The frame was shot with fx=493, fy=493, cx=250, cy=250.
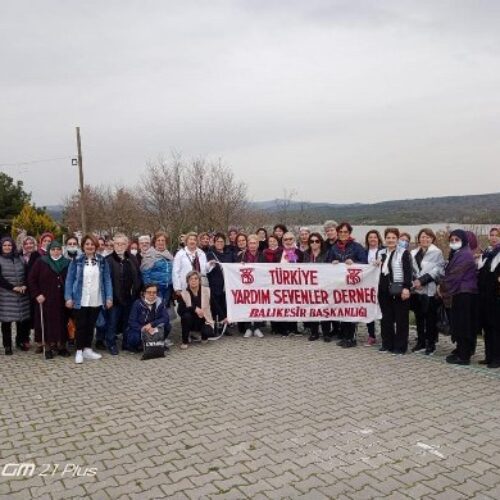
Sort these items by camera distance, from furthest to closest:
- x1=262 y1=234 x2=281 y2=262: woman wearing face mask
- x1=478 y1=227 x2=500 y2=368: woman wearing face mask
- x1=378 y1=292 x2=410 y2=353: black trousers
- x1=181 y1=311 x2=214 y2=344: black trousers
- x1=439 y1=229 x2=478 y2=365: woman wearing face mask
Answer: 1. x1=262 y1=234 x2=281 y2=262: woman wearing face mask
2. x1=181 y1=311 x2=214 y2=344: black trousers
3. x1=378 y1=292 x2=410 y2=353: black trousers
4. x1=439 y1=229 x2=478 y2=365: woman wearing face mask
5. x1=478 y1=227 x2=500 y2=368: woman wearing face mask

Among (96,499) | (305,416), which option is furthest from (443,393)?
(96,499)

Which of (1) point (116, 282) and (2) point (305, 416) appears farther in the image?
(1) point (116, 282)

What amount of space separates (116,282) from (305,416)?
13.2ft

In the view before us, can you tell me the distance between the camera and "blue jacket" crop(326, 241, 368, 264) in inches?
327

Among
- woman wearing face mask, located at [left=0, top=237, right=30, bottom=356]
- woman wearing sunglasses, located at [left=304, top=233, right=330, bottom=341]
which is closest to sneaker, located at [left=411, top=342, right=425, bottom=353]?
woman wearing sunglasses, located at [left=304, top=233, right=330, bottom=341]

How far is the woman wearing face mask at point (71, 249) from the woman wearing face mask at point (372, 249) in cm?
477

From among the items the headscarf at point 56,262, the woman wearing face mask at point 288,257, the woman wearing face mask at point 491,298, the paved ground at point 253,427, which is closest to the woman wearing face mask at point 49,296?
the headscarf at point 56,262

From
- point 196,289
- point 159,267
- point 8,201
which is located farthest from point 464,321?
point 8,201

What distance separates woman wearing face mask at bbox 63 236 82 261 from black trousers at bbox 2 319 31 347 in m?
1.30

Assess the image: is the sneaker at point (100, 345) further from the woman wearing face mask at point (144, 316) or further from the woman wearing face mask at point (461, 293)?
the woman wearing face mask at point (461, 293)

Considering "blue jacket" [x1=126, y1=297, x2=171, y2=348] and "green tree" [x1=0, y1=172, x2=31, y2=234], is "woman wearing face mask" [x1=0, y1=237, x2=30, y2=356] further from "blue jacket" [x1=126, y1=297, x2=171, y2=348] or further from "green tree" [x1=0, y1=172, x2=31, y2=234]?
"green tree" [x1=0, y1=172, x2=31, y2=234]

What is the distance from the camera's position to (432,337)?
7.48 metres

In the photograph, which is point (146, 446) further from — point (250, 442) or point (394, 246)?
point (394, 246)

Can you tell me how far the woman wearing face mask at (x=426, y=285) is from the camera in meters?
7.25
